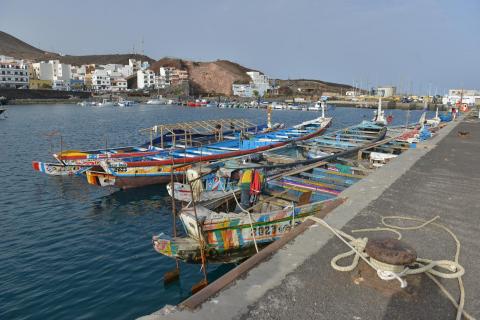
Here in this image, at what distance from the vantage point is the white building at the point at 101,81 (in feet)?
551

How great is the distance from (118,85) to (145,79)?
14.9 m

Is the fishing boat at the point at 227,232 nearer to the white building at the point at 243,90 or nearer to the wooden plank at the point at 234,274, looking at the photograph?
the wooden plank at the point at 234,274

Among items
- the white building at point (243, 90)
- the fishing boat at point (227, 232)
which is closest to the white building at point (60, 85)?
the white building at point (243, 90)

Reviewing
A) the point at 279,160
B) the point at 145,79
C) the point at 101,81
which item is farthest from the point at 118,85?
the point at 279,160

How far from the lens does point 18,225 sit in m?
14.8

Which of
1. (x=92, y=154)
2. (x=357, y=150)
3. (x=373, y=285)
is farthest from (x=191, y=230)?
(x=92, y=154)

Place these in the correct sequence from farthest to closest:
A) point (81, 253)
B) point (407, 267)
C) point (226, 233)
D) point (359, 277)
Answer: point (81, 253) → point (226, 233) → point (359, 277) → point (407, 267)

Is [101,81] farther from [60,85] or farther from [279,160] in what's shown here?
[279,160]

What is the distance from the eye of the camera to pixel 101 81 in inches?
6663

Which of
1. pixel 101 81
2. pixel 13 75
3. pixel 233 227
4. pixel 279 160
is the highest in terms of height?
pixel 101 81

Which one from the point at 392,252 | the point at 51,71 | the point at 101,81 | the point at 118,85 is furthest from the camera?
the point at 118,85

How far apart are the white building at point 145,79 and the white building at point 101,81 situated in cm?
1598

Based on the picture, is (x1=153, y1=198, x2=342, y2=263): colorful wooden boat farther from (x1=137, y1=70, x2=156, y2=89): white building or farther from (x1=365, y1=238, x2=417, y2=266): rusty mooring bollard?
(x1=137, y1=70, x2=156, y2=89): white building

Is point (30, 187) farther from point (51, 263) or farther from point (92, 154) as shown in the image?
point (51, 263)
